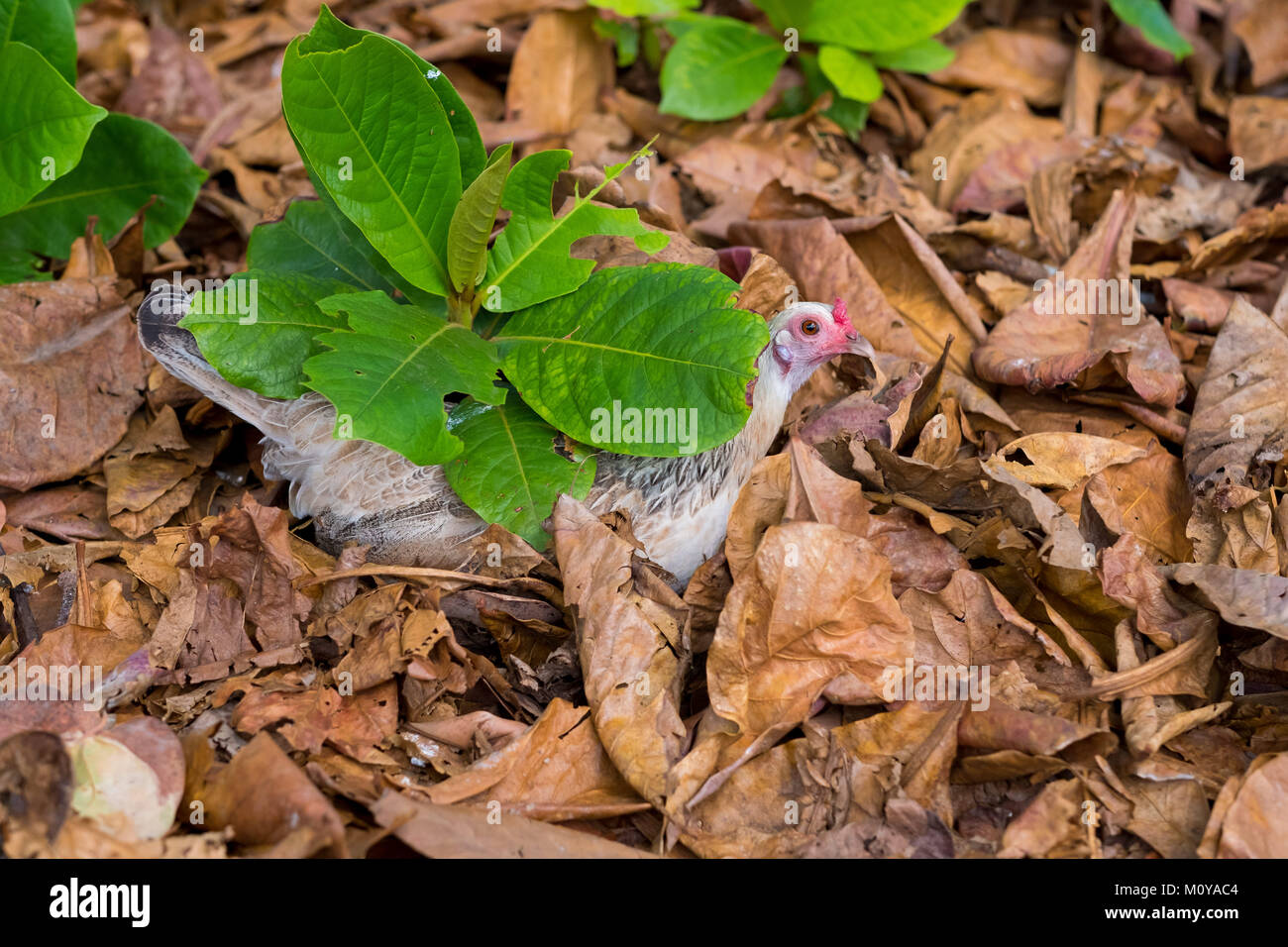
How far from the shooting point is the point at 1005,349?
3.38m

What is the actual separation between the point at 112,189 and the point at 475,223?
1656 mm

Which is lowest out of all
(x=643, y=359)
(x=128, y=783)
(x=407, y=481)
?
(x=128, y=783)

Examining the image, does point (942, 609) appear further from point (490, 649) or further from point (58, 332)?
point (58, 332)

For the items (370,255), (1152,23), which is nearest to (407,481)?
(370,255)

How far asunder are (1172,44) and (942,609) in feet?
10.1

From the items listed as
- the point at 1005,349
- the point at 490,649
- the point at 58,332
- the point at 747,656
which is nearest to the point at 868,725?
the point at 747,656

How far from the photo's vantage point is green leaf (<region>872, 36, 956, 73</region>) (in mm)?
4270

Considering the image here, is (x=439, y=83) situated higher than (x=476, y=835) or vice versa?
(x=439, y=83)

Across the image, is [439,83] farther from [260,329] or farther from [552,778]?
[552,778]

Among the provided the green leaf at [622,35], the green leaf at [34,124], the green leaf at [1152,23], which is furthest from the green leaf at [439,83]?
the green leaf at [1152,23]

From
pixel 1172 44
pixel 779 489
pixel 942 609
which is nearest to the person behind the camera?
pixel 942 609

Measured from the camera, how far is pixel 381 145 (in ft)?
8.89

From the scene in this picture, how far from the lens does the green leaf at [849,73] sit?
4160 mm

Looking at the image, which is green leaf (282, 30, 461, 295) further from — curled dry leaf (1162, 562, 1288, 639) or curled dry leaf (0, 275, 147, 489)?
curled dry leaf (1162, 562, 1288, 639)
